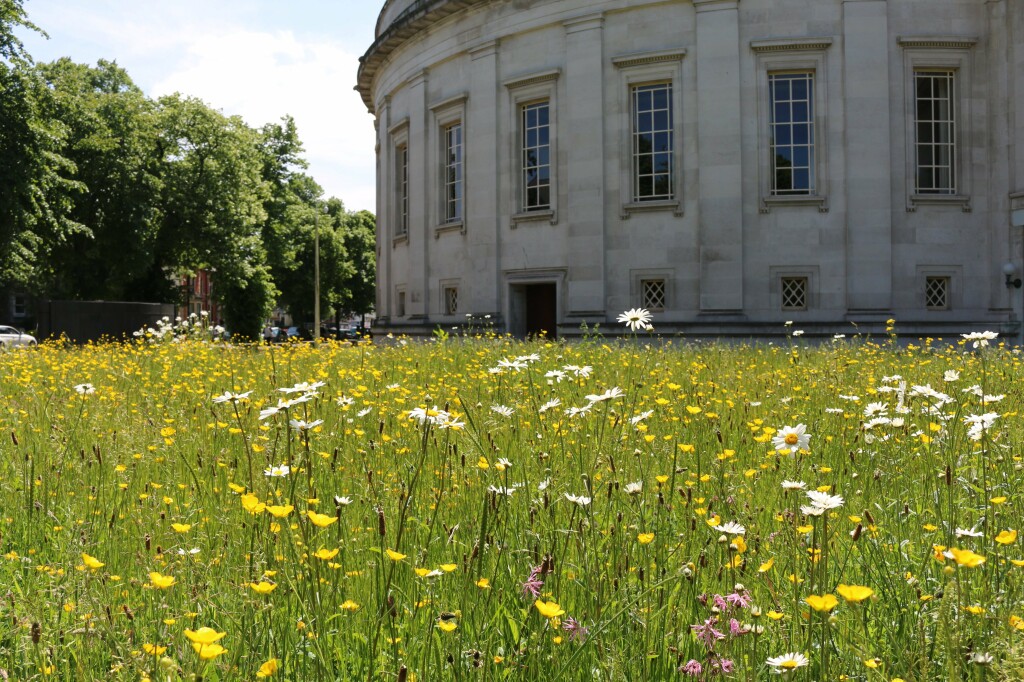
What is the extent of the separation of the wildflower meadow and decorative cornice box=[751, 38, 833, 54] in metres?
17.3

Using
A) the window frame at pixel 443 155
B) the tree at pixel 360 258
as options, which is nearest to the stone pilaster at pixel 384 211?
the window frame at pixel 443 155

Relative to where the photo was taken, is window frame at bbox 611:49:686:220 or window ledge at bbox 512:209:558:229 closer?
window frame at bbox 611:49:686:220

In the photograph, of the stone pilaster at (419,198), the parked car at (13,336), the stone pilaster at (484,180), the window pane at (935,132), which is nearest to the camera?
the window pane at (935,132)

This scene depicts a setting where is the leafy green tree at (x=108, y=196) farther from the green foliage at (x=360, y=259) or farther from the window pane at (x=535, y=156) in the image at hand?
the green foliage at (x=360, y=259)

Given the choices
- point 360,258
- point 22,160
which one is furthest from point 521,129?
point 360,258

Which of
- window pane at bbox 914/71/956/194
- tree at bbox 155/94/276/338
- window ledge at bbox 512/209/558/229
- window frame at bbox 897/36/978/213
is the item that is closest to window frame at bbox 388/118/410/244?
window ledge at bbox 512/209/558/229

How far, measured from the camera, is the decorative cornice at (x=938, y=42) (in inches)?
878

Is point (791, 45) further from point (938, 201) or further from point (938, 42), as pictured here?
point (938, 201)

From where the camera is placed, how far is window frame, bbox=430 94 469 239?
27875mm

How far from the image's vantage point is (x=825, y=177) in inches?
888

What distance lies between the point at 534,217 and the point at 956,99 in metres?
12.4

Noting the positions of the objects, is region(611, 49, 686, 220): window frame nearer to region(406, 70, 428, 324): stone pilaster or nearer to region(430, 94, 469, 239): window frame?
region(430, 94, 469, 239): window frame

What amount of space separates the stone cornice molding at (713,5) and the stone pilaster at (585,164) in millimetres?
2869

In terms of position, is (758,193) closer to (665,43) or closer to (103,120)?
(665,43)
